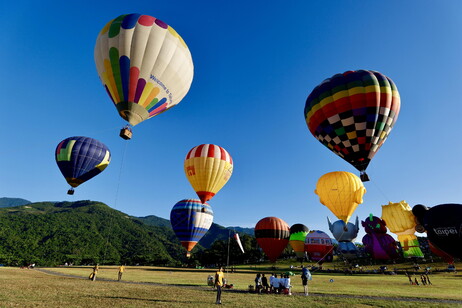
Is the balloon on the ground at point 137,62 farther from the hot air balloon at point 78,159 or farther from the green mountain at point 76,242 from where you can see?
the green mountain at point 76,242

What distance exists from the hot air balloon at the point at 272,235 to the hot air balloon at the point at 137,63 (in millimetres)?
32079

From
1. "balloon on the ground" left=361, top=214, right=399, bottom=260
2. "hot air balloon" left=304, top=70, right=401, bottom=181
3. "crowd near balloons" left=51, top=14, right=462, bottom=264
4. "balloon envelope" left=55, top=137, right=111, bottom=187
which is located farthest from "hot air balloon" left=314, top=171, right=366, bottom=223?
"balloon envelope" left=55, top=137, right=111, bottom=187

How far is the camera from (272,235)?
43.7 m

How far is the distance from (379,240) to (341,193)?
1178 inches

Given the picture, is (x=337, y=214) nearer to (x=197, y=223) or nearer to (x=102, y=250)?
(x=197, y=223)

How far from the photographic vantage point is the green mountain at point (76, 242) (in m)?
89.5

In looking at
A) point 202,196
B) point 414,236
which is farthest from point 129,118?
point 414,236

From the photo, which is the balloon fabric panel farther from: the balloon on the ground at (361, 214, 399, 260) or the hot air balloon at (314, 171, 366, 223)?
the balloon on the ground at (361, 214, 399, 260)

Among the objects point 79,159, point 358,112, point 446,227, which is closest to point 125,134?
point 358,112

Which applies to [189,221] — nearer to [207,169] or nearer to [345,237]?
[207,169]

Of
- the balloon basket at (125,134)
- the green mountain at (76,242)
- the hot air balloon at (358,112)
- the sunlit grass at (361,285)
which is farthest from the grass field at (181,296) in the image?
the green mountain at (76,242)

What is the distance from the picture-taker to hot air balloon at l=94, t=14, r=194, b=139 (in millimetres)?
17375

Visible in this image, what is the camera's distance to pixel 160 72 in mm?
18281

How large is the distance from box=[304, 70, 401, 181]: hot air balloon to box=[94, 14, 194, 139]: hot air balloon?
13.4 meters
